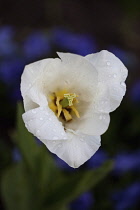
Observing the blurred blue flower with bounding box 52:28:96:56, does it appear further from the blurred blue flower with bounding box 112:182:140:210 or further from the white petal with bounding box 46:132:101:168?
the white petal with bounding box 46:132:101:168

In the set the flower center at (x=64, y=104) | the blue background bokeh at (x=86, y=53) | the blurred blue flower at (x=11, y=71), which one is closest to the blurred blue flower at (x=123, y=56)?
the blue background bokeh at (x=86, y=53)

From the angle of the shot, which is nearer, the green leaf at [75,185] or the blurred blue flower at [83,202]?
the green leaf at [75,185]

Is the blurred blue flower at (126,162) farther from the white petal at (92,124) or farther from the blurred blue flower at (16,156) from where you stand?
the white petal at (92,124)

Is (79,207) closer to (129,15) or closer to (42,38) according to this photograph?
(42,38)

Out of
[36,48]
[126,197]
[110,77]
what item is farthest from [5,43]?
[110,77]

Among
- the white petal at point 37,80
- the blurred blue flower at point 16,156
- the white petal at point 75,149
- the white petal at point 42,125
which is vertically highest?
the white petal at point 37,80

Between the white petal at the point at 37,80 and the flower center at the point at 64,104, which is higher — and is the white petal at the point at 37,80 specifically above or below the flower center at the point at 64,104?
above

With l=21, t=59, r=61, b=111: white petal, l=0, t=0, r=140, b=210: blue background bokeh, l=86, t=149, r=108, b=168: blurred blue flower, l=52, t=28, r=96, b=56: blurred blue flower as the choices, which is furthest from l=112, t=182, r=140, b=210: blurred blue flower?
l=21, t=59, r=61, b=111: white petal

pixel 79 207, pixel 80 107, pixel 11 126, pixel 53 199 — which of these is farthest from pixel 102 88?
pixel 11 126

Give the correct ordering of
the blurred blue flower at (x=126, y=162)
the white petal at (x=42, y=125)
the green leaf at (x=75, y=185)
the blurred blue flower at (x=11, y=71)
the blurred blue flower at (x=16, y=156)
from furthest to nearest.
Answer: the blurred blue flower at (x=11, y=71) < the blurred blue flower at (x=126, y=162) < the blurred blue flower at (x=16, y=156) < the green leaf at (x=75, y=185) < the white petal at (x=42, y=125)
